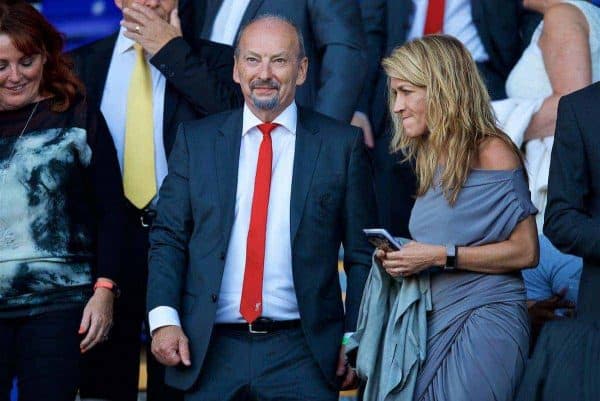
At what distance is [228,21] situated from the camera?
679 centimetres

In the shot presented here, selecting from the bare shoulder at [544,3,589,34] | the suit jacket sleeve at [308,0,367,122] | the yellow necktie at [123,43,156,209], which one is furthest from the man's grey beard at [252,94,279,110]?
the bare shoulder at [544,3,589,34]

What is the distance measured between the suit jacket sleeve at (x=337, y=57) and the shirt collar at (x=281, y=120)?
1.12 metres

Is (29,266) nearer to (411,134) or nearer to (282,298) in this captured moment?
(282,298)

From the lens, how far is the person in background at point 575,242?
463 centimetres

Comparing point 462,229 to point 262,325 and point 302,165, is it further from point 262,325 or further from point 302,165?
point 262,325

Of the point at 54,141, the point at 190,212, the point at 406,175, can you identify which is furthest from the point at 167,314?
the point at 406,175

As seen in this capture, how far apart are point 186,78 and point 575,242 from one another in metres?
2.02

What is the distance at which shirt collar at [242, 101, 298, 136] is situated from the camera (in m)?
5.52

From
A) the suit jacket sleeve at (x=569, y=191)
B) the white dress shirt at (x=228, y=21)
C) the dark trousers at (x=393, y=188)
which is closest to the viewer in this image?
the suit jacket sleeve at (x=569, y=191)

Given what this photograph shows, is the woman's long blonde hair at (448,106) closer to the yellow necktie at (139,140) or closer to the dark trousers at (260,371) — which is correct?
the dark trousers at (260,371)

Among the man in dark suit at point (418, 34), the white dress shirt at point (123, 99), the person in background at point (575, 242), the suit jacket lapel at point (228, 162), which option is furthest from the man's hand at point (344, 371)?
the man in dark suit at point (418, 34)

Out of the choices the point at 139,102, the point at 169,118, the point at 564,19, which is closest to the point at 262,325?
the point at 169,118

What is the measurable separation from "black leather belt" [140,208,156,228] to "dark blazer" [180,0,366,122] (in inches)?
38.5

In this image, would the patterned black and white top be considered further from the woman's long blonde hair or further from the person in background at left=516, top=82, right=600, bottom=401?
the person in background at left=516, top=82, right=600, bottom=401
